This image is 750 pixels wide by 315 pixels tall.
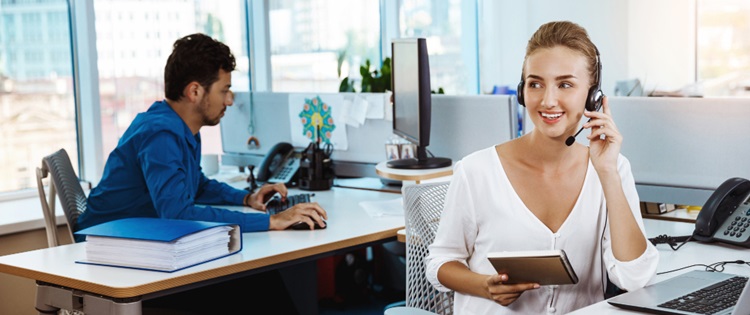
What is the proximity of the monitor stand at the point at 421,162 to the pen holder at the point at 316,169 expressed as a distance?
37 centimetres

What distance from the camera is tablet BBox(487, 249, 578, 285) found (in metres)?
1.54

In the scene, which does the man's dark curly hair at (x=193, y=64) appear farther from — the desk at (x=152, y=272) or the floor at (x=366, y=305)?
the floor at (x=366, y=305)

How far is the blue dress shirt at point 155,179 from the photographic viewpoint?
8.11 feet

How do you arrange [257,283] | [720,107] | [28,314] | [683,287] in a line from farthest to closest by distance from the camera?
[28,314] < [257,283] < [720,107] < [683,287]

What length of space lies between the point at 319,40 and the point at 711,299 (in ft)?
13.1

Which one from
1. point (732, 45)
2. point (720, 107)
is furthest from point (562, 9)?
point (720, 107)

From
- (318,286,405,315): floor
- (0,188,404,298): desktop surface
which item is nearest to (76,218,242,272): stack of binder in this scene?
(0,188,404,298): desktop surface

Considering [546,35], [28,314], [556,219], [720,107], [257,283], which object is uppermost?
[546,35]

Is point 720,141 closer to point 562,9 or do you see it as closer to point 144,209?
point 144,209

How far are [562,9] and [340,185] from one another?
3422 millimetres

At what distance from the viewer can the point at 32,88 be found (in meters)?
3.81

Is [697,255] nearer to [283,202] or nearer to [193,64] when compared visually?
[283,202]

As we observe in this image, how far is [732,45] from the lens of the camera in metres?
6.04

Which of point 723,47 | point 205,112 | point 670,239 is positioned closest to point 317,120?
point 205,112
